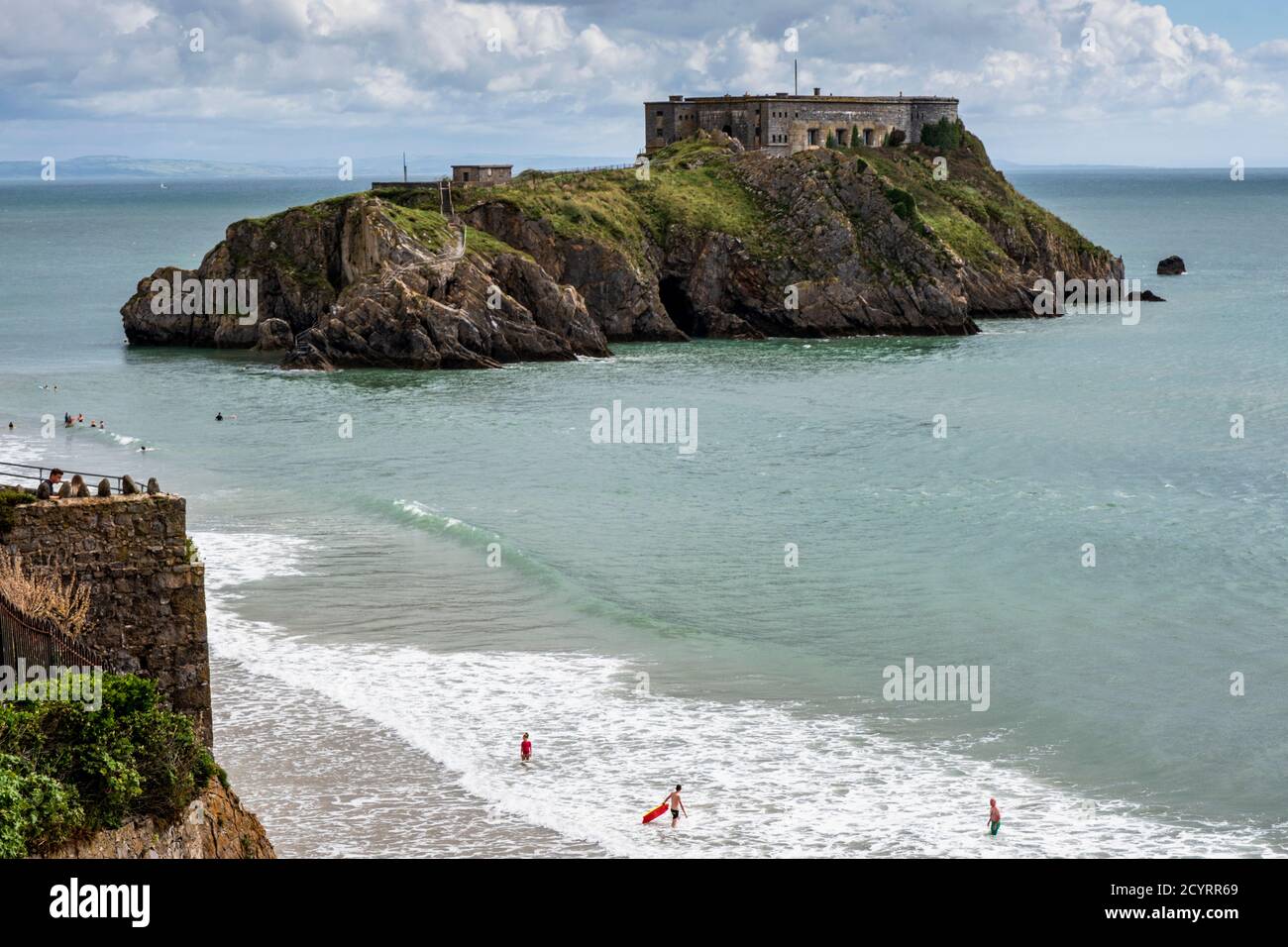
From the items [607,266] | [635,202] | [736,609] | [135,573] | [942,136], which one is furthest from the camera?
[942,136]

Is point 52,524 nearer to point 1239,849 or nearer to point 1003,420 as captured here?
point 1239,849

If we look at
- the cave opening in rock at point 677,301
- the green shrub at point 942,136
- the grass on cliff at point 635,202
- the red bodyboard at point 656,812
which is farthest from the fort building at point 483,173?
the red bodyboard at point 656,812

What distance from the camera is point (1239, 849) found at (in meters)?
26.7

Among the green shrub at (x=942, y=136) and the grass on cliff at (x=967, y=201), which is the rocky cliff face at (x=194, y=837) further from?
the green shrub at (x=942, y=136)

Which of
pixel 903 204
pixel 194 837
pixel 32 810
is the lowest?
pixel 194 837

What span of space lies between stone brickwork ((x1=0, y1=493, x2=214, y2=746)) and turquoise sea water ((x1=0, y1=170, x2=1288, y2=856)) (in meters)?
5.53

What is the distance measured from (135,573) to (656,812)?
10.5 meters

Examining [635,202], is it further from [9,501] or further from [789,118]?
[9,501]

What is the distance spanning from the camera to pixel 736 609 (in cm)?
4081

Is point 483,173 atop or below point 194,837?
atop

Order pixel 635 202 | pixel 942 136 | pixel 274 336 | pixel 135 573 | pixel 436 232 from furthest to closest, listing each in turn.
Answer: pixel 942 136, pixel 635 202, pixel 274 336, pixel 436 232, pixel 135 573

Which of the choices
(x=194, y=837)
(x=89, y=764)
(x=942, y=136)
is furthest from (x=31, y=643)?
(x=942, y=136)

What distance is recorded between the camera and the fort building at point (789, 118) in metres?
136

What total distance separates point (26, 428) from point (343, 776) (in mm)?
46173
